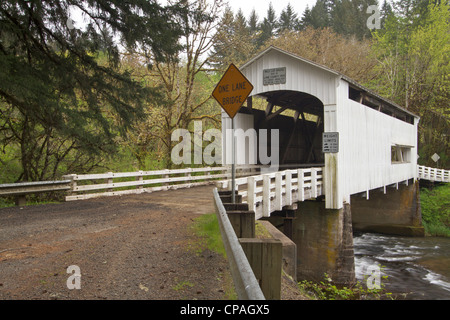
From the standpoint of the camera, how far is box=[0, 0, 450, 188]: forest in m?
9.04

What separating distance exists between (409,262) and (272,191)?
31.5 ft

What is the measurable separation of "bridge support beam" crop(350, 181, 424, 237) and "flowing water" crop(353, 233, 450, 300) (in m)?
1.25

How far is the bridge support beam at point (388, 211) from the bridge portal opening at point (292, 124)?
5.29 metres

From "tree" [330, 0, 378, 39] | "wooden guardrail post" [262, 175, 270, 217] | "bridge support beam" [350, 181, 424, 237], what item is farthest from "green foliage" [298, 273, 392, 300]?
"tree" [330, 0, 378, 39]

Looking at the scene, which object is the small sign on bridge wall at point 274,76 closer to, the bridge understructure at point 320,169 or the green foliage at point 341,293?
the bridge understructure at point 320,169

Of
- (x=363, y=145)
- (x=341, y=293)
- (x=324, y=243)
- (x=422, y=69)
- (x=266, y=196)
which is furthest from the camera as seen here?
(x=422, y=69)

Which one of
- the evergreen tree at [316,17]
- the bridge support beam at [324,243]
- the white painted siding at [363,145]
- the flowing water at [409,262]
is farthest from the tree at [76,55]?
the evergreen tree at [316,17]

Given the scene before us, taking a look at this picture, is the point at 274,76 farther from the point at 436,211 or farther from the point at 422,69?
the point at 422,69

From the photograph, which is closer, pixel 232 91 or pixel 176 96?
pixel 232 91

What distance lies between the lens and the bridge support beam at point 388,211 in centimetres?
2258

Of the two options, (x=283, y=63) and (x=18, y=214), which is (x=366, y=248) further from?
(x=18, y=214)

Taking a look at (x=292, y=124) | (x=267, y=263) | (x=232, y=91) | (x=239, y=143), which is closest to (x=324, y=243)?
(x=239, y=143)

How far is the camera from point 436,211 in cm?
2464
